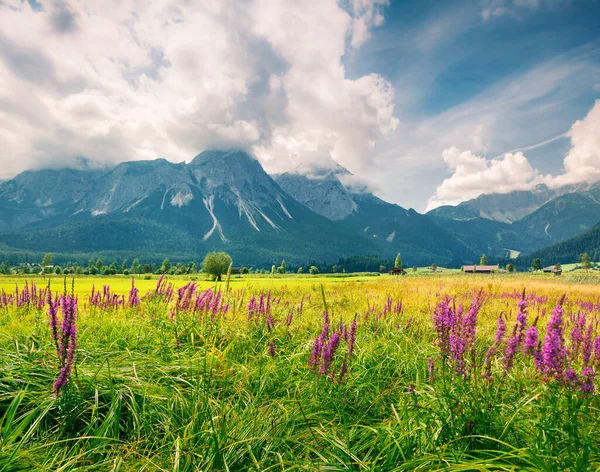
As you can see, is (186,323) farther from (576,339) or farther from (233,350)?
(576,339)

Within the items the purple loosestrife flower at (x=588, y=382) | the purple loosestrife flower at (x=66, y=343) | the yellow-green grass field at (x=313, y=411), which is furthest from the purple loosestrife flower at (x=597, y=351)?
the purple loosestrife flower at (x=66, y=343)

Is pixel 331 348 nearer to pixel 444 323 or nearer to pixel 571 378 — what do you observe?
pixel 444 323

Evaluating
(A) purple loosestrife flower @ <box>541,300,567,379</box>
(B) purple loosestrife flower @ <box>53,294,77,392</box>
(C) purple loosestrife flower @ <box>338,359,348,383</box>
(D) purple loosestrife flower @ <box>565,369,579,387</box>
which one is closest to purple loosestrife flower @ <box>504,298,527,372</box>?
(A) purple loosestrife flower @ <box>541,300,567,379</box>

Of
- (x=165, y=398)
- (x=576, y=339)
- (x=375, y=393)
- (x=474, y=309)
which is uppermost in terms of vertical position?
(x=474, y=309)

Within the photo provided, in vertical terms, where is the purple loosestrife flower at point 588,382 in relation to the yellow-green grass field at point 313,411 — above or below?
above

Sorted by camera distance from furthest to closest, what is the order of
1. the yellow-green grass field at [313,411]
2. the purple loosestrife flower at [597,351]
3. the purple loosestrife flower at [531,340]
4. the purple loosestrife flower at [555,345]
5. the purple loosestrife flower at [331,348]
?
the purple loosestrife flower at [331,348], the purple loosestrife flower at [597,351], the purple loosestrife flower at [531,340], the purple loosestrife flower at [555,345], the yellow-green grass field at [313,411]

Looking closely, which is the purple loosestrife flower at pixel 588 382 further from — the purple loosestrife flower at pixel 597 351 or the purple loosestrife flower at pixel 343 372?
the purple loosestrife flower at pixel 343 372

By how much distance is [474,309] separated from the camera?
10.3 ft

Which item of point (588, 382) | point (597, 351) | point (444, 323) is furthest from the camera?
point (597, 351)

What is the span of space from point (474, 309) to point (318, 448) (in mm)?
2089

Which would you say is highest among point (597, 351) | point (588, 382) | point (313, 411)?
point (597, 351)

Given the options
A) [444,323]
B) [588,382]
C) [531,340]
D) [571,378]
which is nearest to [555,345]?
[531,340]

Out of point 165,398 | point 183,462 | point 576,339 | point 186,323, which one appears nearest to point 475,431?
point 576,339

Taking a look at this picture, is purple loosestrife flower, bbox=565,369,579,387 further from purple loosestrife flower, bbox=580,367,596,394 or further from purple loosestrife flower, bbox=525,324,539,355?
purple loosestrife flower, bbox=525,324,539,355
